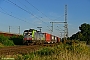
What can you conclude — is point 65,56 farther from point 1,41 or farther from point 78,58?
point 1,41

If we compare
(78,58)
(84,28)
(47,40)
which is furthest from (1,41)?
(84,28)

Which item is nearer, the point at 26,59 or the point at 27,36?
the point at 26,59

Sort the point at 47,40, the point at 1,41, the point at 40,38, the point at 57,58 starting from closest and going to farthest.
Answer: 1. the point at 57,58
2. the point at 1,41
3. the point at 40,38
4. the point at 47,40

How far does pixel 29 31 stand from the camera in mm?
43594

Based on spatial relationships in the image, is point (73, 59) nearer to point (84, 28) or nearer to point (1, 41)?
point (1, 41)

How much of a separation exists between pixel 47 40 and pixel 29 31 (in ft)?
23.5

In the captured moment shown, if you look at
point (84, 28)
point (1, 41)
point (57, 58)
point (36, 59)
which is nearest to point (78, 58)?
point (57, 58)

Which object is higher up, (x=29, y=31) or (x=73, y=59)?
(x=29, y=31)

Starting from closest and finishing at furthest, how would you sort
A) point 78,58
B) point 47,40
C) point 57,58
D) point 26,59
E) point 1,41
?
point 26,59 → point 57,58 → point 78,58 → point 1,41 → point 47,40

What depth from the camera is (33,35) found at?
43.8 m

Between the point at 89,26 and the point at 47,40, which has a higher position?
the point at 89,26

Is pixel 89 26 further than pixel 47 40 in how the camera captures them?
Yes

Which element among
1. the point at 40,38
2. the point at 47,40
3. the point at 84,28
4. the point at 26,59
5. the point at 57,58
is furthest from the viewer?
the point at 84,28

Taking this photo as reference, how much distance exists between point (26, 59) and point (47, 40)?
40063 millimetres
